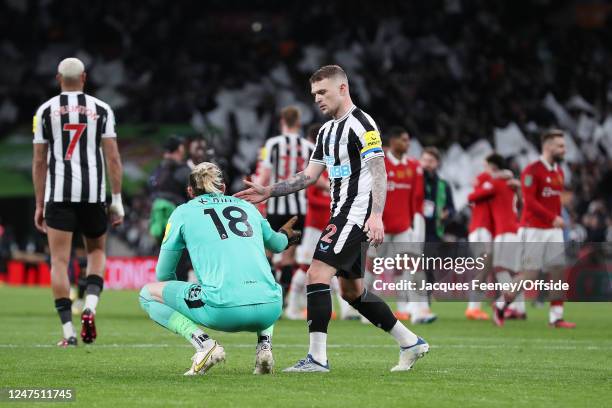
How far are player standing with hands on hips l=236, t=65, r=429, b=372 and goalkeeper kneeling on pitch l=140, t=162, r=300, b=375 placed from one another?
32 centimetres

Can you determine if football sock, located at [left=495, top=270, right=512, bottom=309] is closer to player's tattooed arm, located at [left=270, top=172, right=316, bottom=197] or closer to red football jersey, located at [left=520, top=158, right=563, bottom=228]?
red football jersey, located at [left=520, top=158, right=563, bottom=228]

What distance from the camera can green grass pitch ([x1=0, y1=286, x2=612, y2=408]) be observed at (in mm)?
5891

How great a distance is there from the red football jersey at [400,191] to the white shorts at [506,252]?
1450mm

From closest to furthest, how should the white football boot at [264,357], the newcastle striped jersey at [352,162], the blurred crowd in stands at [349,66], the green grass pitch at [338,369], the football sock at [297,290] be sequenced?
1. the green grass pitch at [338,369]
2. the white football boot at [264,357]
3. the newcastle striped jersey at [352,162]
4. the football sock at [297,290]
5. the blurred crowd in stands at [349,66]

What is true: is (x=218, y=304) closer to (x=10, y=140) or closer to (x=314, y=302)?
(x=314, y=302)

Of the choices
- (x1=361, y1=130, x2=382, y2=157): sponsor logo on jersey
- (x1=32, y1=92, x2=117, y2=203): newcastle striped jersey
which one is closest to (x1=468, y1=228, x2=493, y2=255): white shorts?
(x1=32, y1=92, x2=117, y2=203): newcastle striped jersey

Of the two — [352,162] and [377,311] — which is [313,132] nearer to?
[352,162]

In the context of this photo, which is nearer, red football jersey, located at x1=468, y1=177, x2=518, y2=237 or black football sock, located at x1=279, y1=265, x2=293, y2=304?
black football sock, located at x1=279, y1=265, x2=293, y2=304

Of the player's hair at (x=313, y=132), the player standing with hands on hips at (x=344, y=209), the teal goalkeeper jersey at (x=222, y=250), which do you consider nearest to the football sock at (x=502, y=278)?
the player's hair at (x=313, y=132)

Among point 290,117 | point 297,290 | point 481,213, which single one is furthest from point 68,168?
point 481,213

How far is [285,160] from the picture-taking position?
13672 millimetres

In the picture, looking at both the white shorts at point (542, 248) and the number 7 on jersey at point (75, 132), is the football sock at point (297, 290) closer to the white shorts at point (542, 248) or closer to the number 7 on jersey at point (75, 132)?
the white shorts at point (542, 248)

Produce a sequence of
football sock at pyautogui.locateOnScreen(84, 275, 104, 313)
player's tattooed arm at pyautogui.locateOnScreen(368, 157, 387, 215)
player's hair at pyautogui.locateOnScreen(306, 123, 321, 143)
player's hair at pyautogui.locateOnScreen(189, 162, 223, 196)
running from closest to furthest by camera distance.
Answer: player's hair at pyautogui.locateOnScreen(189, 162, 223, 196)
player's tattooed arm at pyautogui.locateOnScreen(368, 157, 387, 215)
football sock at pyautogui.locateOnScreen(84, 275, 104, 313)
player's hair at pyautogui.locateOnScreen(306, 123, 321, 143)

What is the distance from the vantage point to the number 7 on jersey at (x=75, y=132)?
30.3 ft
